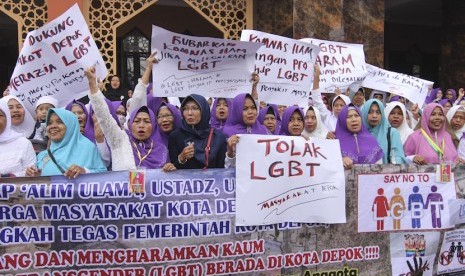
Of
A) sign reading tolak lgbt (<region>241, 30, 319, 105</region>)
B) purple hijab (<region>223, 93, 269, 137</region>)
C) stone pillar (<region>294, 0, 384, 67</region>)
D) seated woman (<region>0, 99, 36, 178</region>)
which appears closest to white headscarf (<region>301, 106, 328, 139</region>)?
sign reading tolak lgbt (<region>241, 30, 319, 105</region>)

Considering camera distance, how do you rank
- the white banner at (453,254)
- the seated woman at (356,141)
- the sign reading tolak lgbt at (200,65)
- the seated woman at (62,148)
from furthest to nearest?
the sign reading tolak lgbt at (200,65)
the seated woman at (356,141)
the white banner at (453,254)
the seated woman at (62,148)

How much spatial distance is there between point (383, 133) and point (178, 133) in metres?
1.74

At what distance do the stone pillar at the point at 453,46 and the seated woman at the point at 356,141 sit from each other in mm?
9904

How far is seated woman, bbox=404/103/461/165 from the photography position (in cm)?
439

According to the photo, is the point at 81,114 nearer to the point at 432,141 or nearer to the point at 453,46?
the point at 432,141

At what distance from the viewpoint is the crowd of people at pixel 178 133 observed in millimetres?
3434

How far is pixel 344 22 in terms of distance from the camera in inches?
368

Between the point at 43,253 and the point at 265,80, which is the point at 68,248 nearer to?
the point at 43,253

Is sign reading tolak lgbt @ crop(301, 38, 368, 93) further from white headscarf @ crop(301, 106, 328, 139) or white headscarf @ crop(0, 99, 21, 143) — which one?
white headscarf @ crop(0, 99, 21, 143)

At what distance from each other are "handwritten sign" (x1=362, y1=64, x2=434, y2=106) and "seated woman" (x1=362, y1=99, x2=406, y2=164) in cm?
227

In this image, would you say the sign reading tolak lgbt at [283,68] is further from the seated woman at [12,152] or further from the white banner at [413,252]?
the seated woman at [12,152]

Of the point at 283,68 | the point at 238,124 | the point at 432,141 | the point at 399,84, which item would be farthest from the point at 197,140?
the point at 399,84

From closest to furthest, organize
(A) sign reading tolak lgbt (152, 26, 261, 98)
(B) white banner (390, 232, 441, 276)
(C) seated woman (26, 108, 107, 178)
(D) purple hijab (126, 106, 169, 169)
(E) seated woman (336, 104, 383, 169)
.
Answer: (C) seated woman (26, 108, 107, 178), (D) purple hijab (126, 106, 169, 169), (B) white banner (390, 232, 441, 276), (E) seated woman (336, 104, 383, 169), (A) sign reading tolak lgbt (152, 26, 261, 98)

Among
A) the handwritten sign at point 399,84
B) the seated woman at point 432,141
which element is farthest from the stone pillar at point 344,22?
the seated woman at point 432,141
